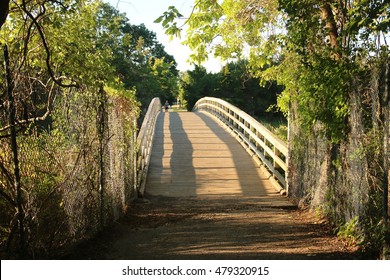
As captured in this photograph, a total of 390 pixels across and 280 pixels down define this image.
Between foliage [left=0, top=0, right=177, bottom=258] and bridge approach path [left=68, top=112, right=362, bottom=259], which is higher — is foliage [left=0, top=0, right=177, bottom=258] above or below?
above

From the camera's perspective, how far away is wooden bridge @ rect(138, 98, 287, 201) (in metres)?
10.6

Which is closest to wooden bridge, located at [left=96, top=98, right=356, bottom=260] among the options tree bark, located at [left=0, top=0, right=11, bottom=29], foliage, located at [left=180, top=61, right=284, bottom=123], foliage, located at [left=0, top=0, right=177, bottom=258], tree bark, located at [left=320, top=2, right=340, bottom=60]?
foliage, located at [left=0, top=0, right=177, bottom=258]

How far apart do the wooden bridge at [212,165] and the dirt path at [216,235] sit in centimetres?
132

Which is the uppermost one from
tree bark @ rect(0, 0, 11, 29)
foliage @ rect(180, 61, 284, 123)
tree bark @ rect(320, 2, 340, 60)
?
foliage @ rect(180, 61, 284, 123)

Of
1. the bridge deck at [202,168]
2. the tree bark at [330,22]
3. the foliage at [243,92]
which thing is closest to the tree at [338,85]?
the tree bark at [330,22]

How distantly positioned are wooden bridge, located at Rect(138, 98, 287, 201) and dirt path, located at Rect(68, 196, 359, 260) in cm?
132

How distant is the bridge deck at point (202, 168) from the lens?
34.9 feet

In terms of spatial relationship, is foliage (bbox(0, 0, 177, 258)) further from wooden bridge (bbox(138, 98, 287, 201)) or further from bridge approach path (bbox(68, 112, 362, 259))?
wooden bridge (bbox(138, 98, 287, 201))

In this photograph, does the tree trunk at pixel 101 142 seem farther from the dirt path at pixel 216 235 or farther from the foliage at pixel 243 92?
the foliage at pixel 243 92

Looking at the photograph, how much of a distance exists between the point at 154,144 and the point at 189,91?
3287 centimetres

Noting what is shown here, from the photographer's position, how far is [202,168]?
41.2 feet

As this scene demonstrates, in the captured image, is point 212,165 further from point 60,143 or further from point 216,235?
point 60,143

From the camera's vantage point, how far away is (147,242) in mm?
6539

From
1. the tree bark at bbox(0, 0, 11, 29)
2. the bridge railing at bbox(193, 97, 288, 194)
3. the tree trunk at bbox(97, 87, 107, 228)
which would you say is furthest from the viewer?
the bridge railing at bbox(193, 97, 288, 194)
